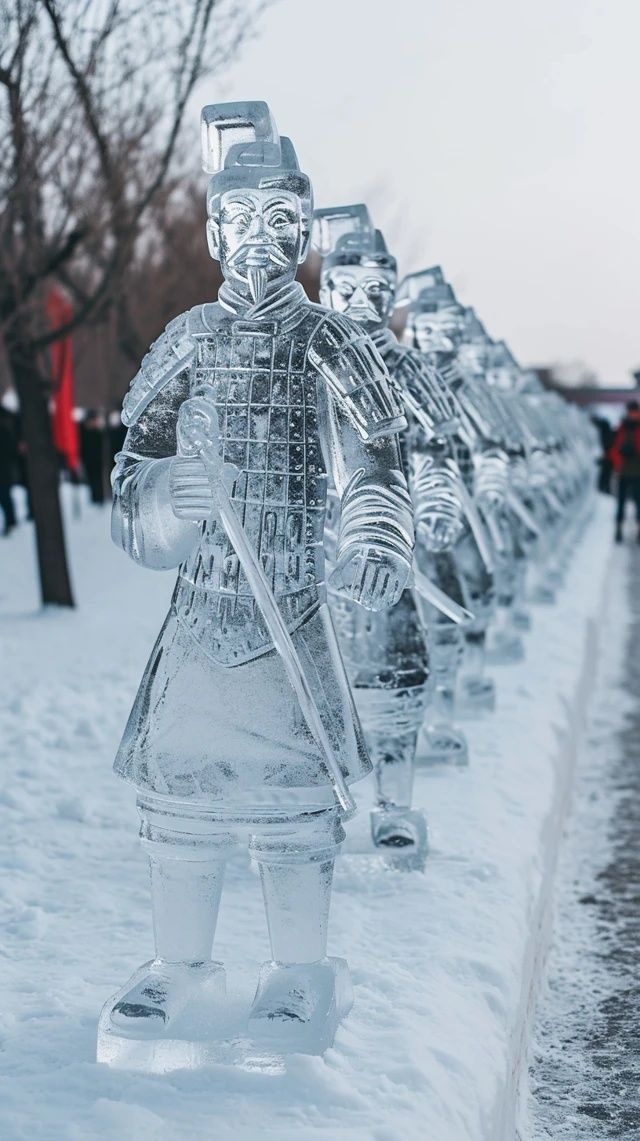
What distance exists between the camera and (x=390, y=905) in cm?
442

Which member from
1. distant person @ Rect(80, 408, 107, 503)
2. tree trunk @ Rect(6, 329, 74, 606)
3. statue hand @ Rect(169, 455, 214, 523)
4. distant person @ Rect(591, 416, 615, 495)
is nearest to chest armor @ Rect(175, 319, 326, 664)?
statue hand @ Rect(169, 455, 214, 523)

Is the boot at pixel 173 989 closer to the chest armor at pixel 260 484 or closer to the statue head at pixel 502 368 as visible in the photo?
the chest armor at pixel 260 484

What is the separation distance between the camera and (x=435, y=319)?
6.46 m

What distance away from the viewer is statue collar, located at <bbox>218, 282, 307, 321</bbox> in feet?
10.9

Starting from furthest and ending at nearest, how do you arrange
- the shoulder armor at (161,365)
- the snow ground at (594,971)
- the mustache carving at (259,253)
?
the snow ground at (594,971) < the shoulder armor at (161,365) < the mustache carving at (259,253)

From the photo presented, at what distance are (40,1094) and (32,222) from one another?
7.57 metres

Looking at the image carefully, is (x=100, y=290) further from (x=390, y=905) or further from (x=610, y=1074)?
(x=610, y=1074)

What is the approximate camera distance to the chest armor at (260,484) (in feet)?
10.7

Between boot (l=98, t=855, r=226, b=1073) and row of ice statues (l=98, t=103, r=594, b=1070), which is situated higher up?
row of ice statues (l=98, t=103, r=594, b=1070)

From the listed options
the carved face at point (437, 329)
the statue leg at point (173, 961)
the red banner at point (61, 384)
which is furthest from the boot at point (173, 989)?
the red banner at point (61, 384)

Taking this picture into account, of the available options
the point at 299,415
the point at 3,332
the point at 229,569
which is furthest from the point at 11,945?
the point at 3,332

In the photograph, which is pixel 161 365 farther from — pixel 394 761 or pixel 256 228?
pixel 394 761

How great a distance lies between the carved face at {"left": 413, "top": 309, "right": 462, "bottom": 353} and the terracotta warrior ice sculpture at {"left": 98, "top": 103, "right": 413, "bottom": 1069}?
10.2ft

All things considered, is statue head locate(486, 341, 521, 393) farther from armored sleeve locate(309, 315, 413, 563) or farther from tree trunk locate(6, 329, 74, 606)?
armored sleeve locate(309, 315, 413, 563)
